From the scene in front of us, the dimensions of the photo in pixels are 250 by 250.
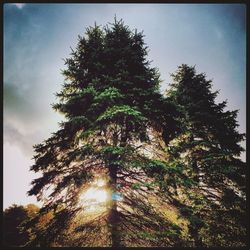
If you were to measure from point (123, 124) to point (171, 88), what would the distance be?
28.3 ft

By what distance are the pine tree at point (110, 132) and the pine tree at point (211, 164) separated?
4.18 ft

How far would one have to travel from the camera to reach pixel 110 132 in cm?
928

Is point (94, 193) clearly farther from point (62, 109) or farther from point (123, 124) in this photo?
point (62, 109)

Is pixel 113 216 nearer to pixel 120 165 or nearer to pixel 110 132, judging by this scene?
pixel 120 165

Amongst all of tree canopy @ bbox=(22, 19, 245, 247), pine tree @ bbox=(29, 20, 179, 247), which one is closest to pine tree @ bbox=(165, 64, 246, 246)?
tree canopy @ bbox=(22, 19, 245, 247)

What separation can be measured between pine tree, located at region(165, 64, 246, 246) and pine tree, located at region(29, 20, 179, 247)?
127 cm

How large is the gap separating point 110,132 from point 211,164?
245 inches

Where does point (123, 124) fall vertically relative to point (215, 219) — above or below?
above

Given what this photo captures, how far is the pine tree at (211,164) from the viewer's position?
11.0m

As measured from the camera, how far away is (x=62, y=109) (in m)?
9.20

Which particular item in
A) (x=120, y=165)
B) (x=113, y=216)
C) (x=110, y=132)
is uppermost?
(x=110, y=132)

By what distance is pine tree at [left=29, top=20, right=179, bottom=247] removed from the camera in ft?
25.6

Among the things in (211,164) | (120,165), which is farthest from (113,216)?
(211,164)

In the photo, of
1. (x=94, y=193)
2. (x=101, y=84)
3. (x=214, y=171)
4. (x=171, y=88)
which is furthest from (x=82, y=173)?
(x=171, y=88)
